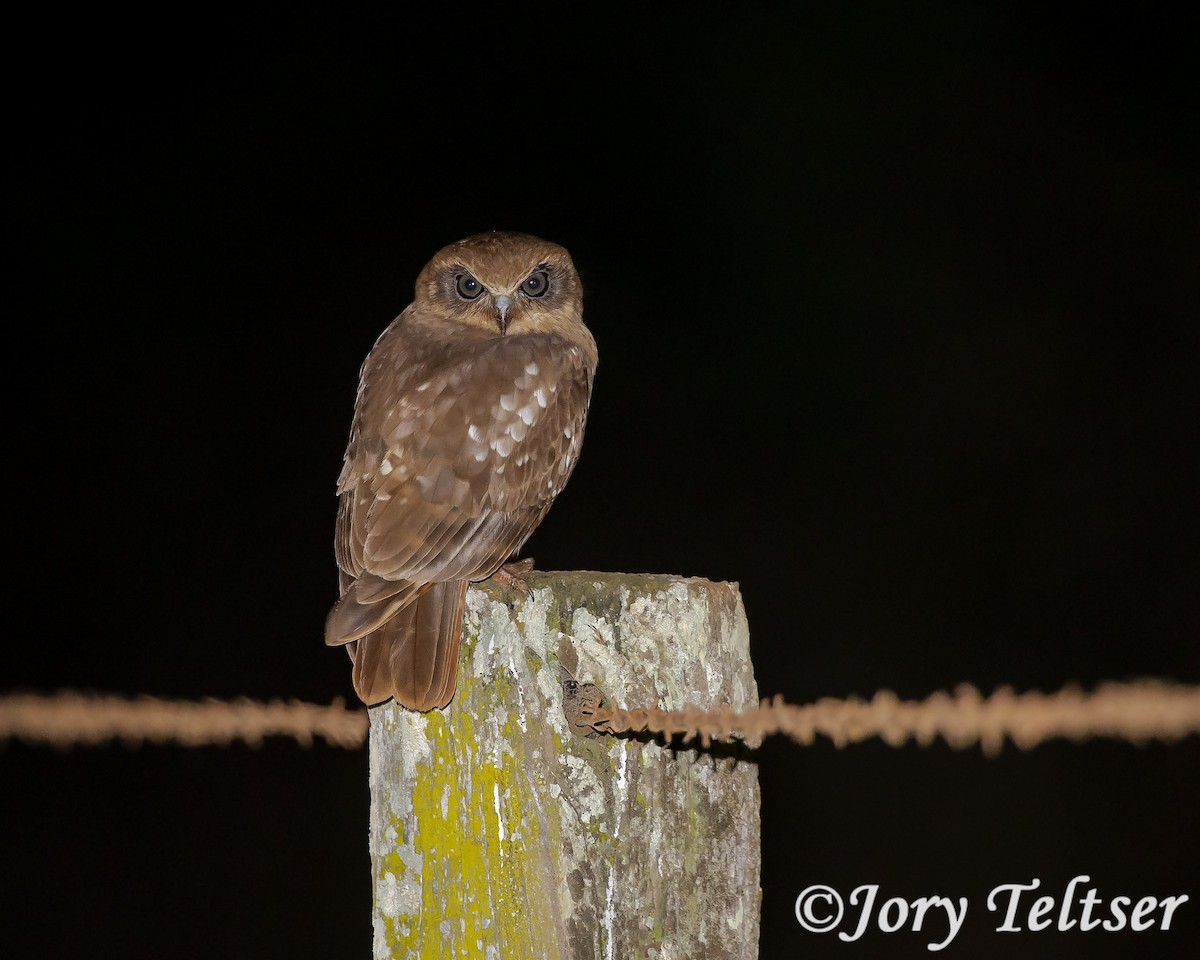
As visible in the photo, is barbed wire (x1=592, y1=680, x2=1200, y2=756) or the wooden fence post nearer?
barbed wire (x1=592, y1=680, x2=1200, y2=756)

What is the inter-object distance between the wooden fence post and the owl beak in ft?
3.62

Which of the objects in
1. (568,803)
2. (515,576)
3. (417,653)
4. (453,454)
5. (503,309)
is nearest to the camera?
(568,803)

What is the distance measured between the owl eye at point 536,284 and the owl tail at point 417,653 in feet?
3.46

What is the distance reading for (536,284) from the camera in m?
2.69

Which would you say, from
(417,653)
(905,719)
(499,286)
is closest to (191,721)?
(417,653)

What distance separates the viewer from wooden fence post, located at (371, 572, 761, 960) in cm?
142

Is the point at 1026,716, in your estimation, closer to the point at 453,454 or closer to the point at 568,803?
the point at 568,803

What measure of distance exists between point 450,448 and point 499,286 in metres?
0.61

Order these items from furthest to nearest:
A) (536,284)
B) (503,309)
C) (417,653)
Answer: (536,284), (503,309), (417,653)

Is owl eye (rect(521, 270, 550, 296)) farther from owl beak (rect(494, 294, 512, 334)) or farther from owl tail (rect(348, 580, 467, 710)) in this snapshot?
owl tail (rect(348, 580, 467, 710))

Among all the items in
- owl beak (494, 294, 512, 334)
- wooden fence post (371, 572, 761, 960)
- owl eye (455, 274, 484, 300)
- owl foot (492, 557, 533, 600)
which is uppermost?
owl eye (455, 274, 484, 300)

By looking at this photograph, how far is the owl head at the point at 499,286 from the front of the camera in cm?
260

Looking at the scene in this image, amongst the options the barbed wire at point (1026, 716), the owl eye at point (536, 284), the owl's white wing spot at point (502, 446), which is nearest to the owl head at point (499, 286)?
the owl eye at point (536, 284)

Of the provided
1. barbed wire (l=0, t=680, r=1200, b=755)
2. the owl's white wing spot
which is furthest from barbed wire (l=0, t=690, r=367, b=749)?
the owl's white wing spot
